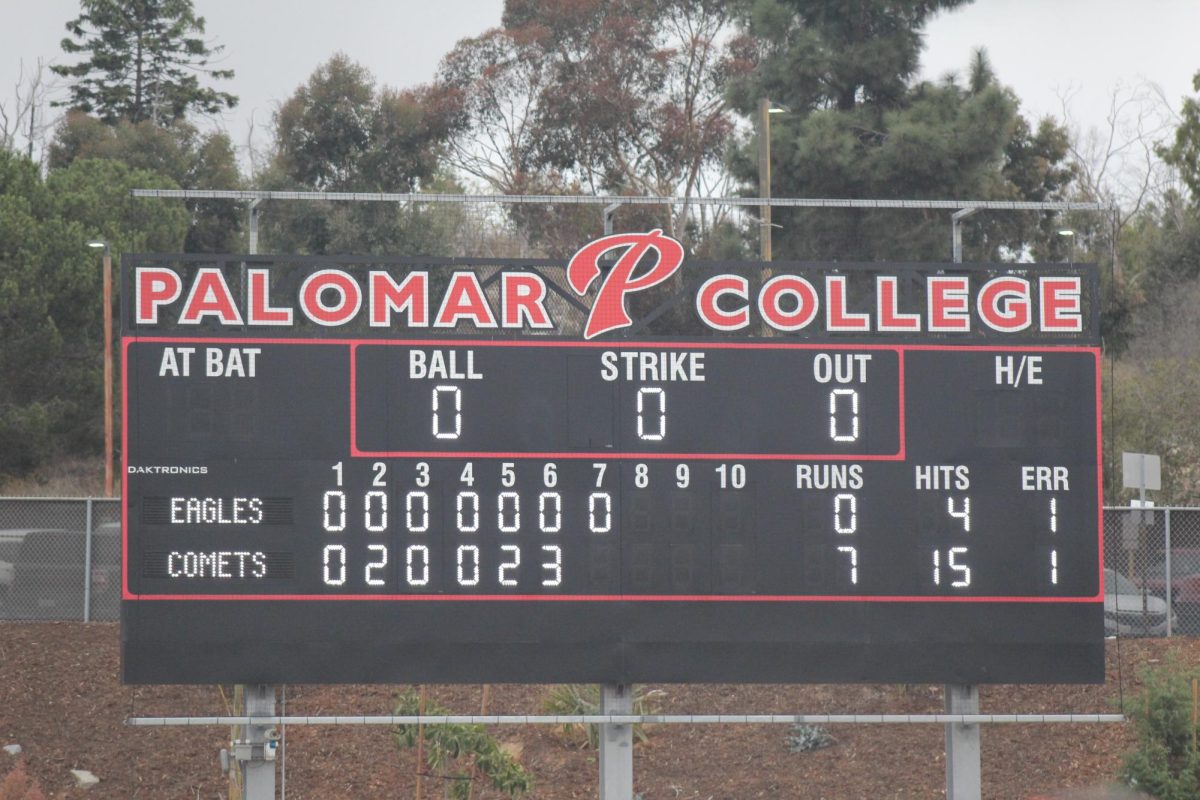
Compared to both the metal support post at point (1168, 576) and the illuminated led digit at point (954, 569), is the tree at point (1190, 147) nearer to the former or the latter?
the metal support post at point (1168, 576)

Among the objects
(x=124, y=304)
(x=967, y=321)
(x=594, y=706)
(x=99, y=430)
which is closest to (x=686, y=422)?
(x=967, y=321)

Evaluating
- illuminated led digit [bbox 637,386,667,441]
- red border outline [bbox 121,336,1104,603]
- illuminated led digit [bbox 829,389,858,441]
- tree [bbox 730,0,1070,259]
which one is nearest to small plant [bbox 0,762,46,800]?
red border outline [bbox 121,336,1104,603]

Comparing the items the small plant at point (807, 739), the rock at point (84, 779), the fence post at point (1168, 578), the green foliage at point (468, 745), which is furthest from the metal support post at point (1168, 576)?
the rock at point (84, 779)

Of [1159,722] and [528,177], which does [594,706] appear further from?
[528,177]

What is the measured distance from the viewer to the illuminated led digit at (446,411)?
11461 mm

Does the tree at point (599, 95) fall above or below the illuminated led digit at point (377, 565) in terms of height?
above

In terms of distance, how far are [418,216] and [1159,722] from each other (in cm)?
1851

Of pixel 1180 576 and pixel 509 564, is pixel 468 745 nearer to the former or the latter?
pixel 509 564

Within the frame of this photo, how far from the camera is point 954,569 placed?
11648 mm

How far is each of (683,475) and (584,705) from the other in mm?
6134

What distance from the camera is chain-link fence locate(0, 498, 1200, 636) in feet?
64.8

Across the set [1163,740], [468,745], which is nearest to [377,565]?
[468,745]

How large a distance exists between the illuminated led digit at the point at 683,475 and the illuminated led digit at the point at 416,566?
6.23ft

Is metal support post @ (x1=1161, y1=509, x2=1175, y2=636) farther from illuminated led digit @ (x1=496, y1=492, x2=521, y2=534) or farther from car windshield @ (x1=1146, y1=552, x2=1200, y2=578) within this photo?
A: illuminated led digit @ (x1=496, y1=492, x2=521, y2=534)
